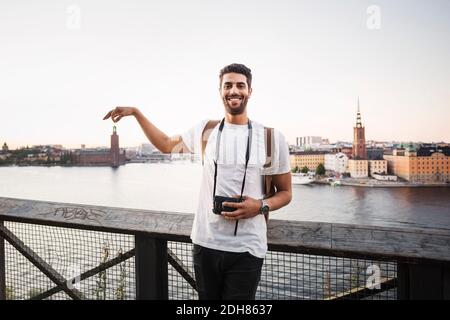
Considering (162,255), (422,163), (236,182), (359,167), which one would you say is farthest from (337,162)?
(236,182)

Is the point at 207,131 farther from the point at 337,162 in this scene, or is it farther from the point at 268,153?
the point at 337,162

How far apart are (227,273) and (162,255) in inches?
22.1

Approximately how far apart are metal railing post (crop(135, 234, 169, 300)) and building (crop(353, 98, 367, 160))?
262 ft

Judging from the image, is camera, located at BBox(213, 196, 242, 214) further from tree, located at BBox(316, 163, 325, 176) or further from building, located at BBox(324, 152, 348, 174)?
building, located at BBox(324, 152, 348, 174)

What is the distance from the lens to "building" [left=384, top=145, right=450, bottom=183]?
61250 mm

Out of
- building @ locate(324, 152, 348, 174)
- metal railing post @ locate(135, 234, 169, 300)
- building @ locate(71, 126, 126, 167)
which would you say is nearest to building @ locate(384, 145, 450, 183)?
building @ locate(324, 152, 348, 174)

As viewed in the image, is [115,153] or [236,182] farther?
[115,153]

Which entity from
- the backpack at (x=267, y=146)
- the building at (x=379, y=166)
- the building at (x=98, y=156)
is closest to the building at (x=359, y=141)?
the building at (x=379, y=166)

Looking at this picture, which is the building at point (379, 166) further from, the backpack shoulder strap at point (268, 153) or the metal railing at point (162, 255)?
the backpack shoulder strap at point (268, 153)

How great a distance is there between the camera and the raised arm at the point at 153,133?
1799 millimetres

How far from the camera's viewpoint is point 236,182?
1.57 m

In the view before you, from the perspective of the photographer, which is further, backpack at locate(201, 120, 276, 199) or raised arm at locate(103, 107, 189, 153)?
raised arm at locate(103, 107, 189, 153)
